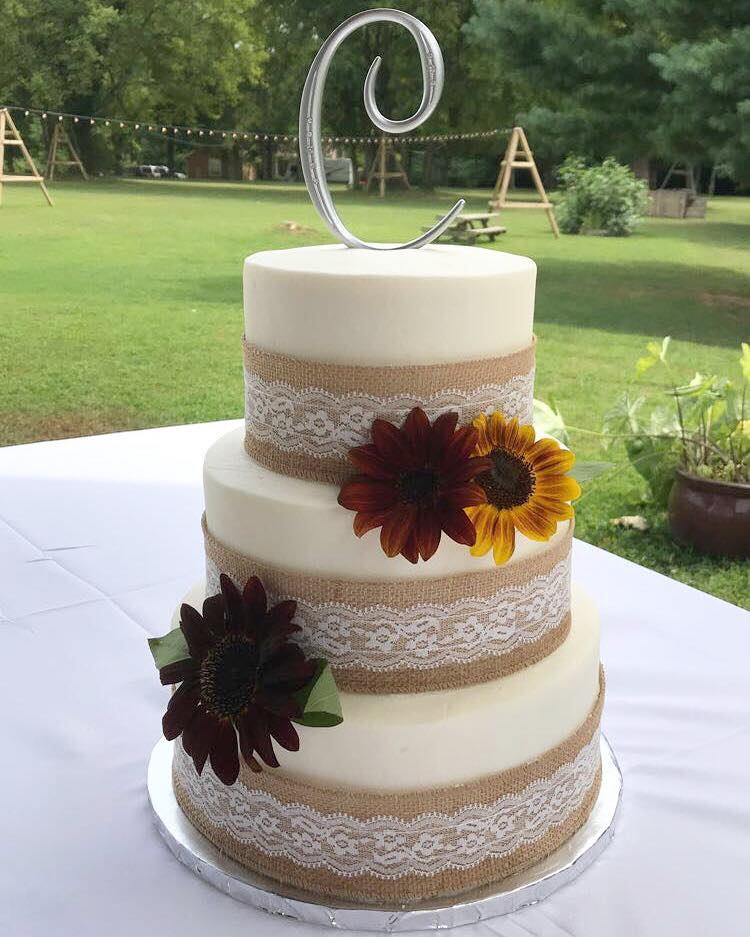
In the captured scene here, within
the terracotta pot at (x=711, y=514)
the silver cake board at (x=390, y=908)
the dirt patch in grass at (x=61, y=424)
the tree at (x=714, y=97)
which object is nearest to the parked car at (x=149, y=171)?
the dirt patch in grass at (x=61, y=424)

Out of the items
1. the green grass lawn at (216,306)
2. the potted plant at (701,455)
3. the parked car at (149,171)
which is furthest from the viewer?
the parked car at (149,171)

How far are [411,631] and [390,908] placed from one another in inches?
11.1

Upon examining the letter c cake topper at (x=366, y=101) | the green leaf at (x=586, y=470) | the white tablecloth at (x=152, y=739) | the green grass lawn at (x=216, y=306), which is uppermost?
the letter c cake topper at (x=366, y=101)

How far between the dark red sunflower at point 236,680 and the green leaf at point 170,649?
0.01 m

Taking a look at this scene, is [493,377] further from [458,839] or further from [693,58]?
[693,58]

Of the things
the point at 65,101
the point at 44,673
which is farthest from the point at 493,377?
the point at 65,101

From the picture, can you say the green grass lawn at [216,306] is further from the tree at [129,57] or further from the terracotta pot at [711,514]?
the tree at [129,57]

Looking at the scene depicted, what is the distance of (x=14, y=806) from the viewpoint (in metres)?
1.15

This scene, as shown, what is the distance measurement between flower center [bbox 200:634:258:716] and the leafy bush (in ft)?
27.2

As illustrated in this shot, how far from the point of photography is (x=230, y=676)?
3.05ft

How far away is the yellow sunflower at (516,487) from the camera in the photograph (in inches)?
35.5

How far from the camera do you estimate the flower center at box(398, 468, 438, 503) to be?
0.88m

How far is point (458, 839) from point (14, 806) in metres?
0.52

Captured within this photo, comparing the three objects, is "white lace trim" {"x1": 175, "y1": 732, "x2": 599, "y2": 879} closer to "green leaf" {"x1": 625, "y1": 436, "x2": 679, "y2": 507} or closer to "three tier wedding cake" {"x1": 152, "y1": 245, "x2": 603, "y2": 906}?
"three tier wedding cake" {"x1": 152, "y1": 245, "x2": 603, "y2": 906}
